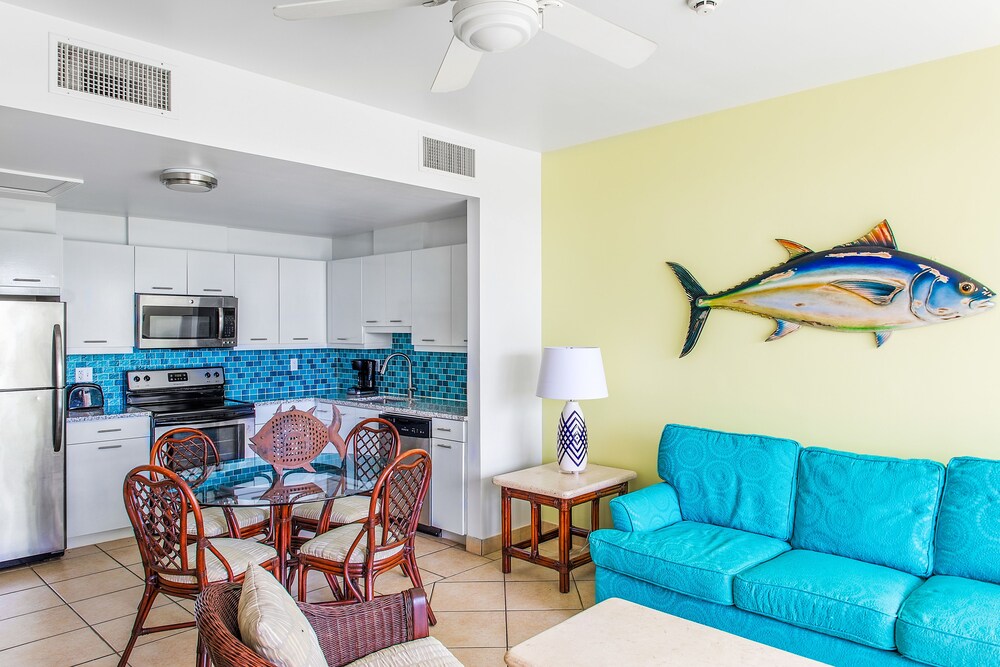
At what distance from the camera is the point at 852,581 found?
8.46 ft

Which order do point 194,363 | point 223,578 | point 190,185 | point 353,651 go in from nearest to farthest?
point 353,651
point 223,578
point 190,185
point 194,363

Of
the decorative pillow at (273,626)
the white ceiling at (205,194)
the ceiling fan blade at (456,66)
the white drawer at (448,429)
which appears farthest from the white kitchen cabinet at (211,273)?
the decorative pillow at (273,626)

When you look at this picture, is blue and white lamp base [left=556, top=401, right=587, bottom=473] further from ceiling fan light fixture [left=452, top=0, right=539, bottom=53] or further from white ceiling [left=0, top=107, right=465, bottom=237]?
ceiling fan light fixture [left=452, top=0, right=539, bottom=53]

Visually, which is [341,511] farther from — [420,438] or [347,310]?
[347,310]

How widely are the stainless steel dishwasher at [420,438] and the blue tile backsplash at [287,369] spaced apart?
0.61 meters

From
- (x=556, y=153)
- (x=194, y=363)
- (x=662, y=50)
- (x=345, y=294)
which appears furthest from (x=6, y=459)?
(x=662, y=50)

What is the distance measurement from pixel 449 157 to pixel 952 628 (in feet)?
10.8

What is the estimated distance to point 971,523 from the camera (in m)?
2.67

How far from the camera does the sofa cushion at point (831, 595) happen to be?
2.41m

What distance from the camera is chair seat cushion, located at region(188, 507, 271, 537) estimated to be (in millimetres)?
3316

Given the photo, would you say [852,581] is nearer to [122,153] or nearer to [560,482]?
[560,482]

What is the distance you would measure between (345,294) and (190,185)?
7.54ft

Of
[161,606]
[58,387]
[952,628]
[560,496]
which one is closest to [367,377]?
[58,387]

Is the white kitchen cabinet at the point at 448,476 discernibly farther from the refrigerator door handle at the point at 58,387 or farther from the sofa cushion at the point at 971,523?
the sofa cushion at the point at 971,523
